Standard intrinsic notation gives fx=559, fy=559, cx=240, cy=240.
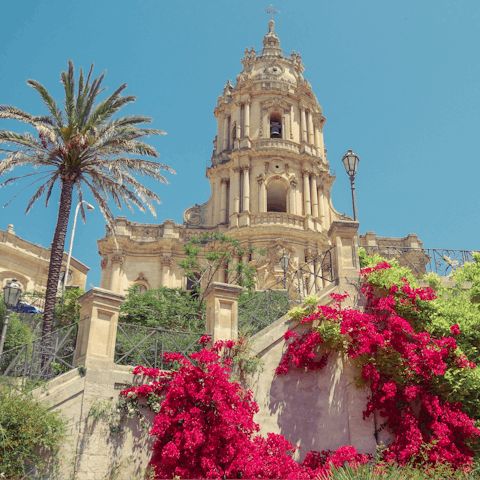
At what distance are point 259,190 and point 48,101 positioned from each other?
1903 centimetres

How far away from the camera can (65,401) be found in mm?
10438

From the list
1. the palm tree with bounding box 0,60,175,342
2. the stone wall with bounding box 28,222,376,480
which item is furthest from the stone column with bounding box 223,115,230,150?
the stone wall with bounding box 28,222,376,480

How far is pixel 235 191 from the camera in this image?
37219mm

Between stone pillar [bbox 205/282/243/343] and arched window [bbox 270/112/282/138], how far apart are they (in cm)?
2909

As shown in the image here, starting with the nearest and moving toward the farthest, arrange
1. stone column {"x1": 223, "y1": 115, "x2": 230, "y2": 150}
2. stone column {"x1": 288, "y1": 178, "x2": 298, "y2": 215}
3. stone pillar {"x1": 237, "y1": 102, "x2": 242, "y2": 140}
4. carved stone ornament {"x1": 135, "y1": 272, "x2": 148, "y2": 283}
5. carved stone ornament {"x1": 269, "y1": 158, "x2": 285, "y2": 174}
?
1. carved stone ornament {"x1": 135, "y1": 272, "x2": 148, "y2": 283}
2. stone column {"x1": 288, "y1": 178, "x2": 298, "y2": 215}
3. carved stone ornament {"x1": 269, "y1": 158, "x2": 285, "y2": 174}
4. stone pillar {"x1": 237, "y1": 102, "x2": 242, "y2": 140}
5. stone column {"x1": 223, "y1": 115, "x2": 230, "y2": 150}

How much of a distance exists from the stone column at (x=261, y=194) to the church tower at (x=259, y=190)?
0.07 meters

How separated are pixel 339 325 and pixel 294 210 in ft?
80.6

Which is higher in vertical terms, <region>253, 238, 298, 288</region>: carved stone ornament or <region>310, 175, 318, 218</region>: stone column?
<region>310, 175, 318, 218</region>: stone column

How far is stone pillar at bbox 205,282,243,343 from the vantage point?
12.3 m

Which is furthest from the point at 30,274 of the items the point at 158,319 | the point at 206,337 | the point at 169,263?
the point at 206,337

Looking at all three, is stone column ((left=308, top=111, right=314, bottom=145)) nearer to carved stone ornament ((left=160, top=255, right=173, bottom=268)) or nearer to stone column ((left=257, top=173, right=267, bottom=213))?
stone column ((left=257, top=173, right=267, bottom=213))

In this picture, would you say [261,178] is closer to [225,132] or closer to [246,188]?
[246,188]

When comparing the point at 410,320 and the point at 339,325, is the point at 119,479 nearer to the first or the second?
the point at 339,325

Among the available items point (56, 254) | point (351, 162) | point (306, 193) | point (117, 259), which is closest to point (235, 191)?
point (306, 193)
